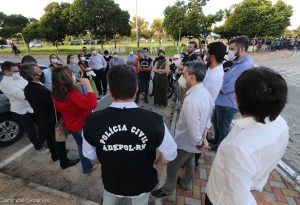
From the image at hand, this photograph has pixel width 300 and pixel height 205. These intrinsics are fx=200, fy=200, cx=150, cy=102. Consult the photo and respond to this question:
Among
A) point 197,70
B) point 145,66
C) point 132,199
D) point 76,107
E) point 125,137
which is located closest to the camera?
point 125,137

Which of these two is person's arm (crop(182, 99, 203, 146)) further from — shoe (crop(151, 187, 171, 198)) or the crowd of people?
shoe (crop(151, 187, 171, 198))

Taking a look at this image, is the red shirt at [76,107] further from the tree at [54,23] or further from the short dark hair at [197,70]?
the tree at [54,23]

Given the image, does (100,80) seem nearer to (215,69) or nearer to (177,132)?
(215,69)

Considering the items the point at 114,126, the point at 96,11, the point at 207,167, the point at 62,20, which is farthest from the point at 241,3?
the point at 114,126

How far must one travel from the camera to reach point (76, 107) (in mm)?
2949

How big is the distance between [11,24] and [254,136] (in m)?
63.4

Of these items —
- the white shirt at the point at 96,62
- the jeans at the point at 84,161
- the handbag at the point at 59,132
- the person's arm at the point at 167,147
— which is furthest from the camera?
the white shirt at the point at 96,62

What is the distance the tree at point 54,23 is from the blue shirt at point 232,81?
1263 inches

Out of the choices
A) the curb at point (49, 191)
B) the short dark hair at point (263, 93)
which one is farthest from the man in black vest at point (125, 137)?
the curb at point (49, 191)

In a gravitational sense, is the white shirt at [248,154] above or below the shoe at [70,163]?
above

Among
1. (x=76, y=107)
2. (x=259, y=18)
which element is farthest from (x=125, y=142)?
(x=259, y=18)

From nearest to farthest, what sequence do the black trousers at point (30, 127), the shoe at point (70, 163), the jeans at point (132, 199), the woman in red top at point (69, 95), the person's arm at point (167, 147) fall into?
the person's arm at point (167, 147)
the jeans at point (132, 199)
the woman in red top at point (69, 95)
the shoe at point (70, 163)
the black trousers at point (30, 127)

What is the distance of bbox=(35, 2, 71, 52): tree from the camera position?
29.8 meters

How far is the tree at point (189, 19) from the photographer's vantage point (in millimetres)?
35631
